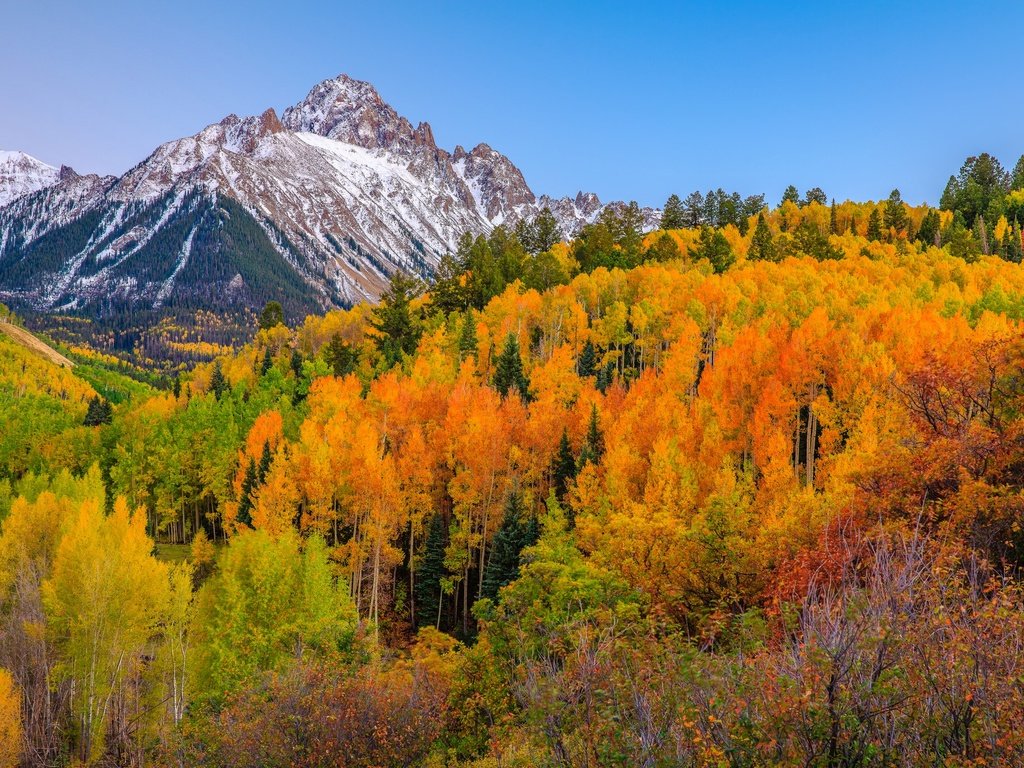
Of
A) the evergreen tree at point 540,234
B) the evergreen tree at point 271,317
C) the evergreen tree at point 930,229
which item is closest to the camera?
the evergreen tree at point 930,229

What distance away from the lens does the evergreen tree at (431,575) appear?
4472 centimetres

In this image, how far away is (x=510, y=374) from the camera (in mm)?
60406

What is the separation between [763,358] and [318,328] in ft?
199

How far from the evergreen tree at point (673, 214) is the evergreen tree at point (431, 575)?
8290cm

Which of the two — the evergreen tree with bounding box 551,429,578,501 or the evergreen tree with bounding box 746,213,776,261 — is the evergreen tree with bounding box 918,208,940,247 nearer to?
the evergreen tree with bounding box 746,213,776,261

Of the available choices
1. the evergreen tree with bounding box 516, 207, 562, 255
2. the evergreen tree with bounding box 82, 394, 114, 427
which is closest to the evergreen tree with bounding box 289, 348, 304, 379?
the evergreen tree with bounding box 82, 394, 114, 427

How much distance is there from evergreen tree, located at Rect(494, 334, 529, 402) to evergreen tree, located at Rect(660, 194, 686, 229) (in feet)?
204

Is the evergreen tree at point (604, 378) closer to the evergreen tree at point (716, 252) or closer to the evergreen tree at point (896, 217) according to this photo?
the evergreen tree at point (716, 252)

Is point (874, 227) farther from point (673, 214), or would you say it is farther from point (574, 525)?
point (574, 525)

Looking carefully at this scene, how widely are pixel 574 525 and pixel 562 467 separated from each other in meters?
6.04

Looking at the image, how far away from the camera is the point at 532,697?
34.0 ft

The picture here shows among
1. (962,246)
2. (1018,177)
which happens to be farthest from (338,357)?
(1018,177)

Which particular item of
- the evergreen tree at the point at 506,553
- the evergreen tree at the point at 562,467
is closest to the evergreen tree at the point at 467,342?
the evergreen tree at the point at 562,467

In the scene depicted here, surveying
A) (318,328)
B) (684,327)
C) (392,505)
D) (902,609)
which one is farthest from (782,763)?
(318,328)
